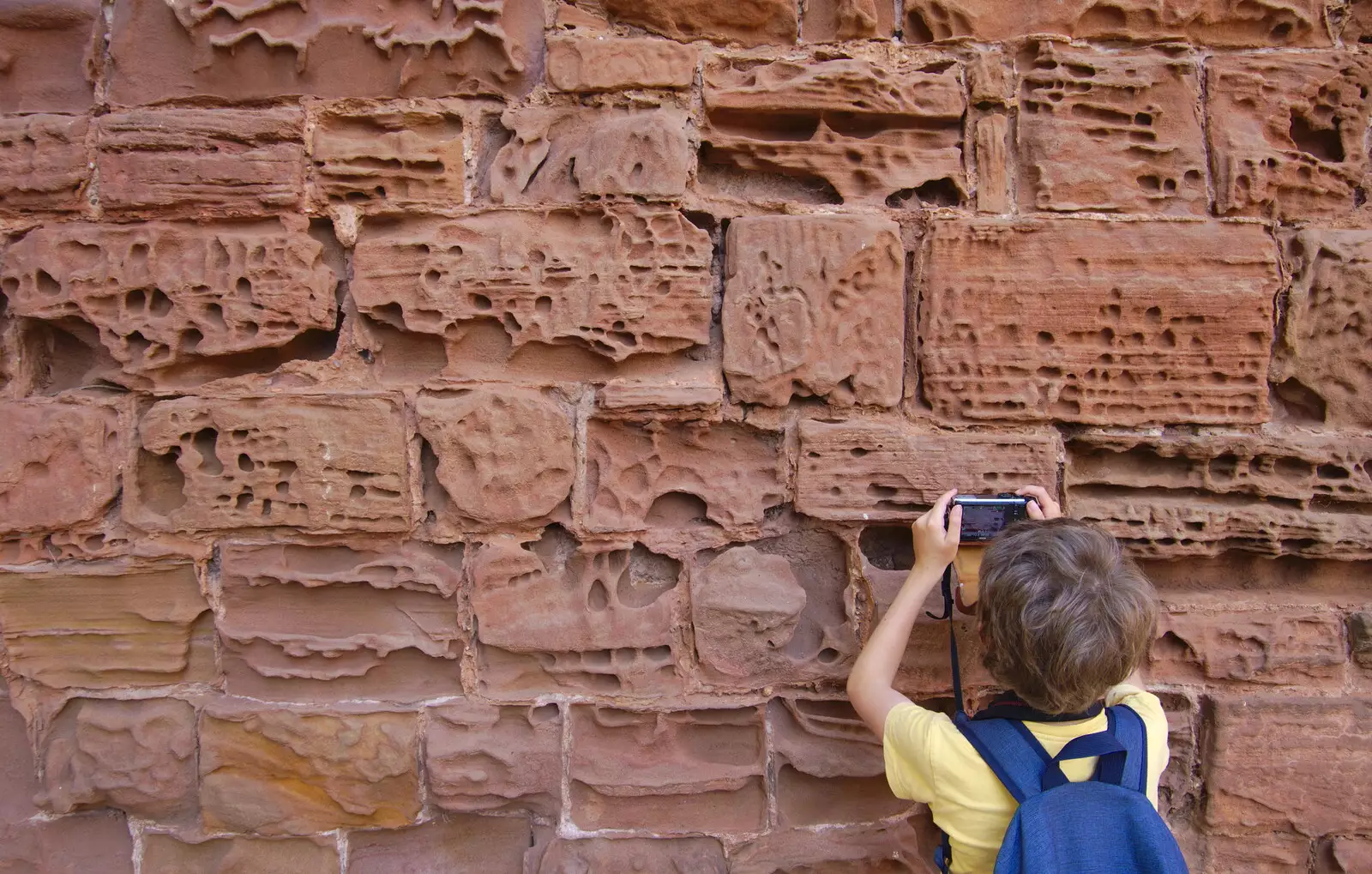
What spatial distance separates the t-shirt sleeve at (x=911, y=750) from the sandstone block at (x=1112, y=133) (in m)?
1.33

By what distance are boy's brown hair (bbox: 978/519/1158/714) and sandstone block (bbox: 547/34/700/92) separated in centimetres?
142

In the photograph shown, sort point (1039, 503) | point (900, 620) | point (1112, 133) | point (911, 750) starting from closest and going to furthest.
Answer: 1. point (911, 750)
2. point (900, 620)
3. point (1039, 503)
4. point (1112, 133)

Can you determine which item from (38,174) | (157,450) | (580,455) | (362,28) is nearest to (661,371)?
(580,455)

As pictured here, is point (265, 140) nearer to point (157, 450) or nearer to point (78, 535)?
point (157, 450)

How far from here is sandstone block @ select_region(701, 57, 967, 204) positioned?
6.90 feet

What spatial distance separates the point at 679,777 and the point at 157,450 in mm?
1561

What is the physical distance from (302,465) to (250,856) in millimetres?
1029

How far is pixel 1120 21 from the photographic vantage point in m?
2.17

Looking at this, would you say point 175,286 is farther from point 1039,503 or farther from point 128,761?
point 1039,503

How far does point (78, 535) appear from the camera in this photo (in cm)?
211

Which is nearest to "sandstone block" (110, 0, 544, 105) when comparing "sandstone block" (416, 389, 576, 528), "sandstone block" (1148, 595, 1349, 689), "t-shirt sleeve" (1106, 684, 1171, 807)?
"sandstone block" (416, 389, 576, 528)

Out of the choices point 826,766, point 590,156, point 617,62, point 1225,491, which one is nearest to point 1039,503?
point 1225,491

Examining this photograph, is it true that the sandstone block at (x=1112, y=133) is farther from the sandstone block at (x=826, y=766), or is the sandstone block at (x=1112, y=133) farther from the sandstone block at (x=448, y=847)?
the sandstone block at (x=448, y=847)

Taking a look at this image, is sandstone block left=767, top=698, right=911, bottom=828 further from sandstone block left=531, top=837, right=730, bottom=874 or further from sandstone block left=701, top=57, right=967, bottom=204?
sandstone block left=701, top=57, right=967, bottom=204
